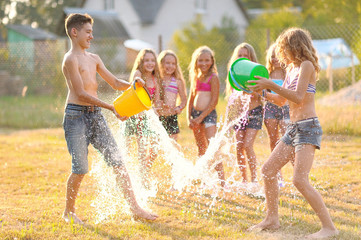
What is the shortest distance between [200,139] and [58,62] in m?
10.4

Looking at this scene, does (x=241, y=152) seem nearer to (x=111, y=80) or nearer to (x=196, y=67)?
(x=196, y=67)

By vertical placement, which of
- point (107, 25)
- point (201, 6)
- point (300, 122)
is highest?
point (201, 6)

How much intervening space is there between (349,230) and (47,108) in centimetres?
1081

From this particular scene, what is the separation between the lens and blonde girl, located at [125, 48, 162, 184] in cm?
520

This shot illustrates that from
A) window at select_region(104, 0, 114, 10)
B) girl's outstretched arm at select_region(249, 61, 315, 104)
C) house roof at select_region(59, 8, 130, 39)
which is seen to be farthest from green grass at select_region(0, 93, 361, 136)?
window at select_region(104, 0, 114, 10)

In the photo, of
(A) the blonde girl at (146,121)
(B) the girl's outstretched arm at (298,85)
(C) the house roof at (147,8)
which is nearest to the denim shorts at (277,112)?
(A) the blonde girl at (146,121)

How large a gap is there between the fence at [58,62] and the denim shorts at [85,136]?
19.7 ft

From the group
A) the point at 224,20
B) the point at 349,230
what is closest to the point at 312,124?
the point at 349,230

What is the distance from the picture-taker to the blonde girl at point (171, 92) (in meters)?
5.30

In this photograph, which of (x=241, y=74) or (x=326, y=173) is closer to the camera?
(x=241, y=74)

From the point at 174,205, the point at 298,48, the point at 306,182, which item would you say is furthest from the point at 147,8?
the point at 306,182

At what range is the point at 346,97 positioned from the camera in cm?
1099

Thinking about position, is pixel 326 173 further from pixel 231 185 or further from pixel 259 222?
pixel 259 222

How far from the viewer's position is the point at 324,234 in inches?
139
